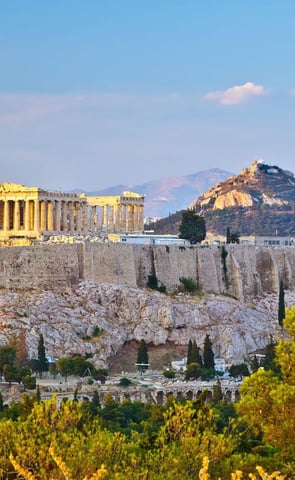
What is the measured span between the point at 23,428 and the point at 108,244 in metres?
38.8

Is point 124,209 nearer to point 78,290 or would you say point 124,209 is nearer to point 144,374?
point 78,290

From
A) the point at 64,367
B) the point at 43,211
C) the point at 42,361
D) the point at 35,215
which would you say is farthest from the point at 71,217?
the point at 64,367

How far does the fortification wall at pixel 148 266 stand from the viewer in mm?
68312

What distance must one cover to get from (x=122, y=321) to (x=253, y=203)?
269ft

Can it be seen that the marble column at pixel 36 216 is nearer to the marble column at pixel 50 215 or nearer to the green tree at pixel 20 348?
the marble column at pixel 50 215

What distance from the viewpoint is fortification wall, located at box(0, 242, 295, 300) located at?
68.3m

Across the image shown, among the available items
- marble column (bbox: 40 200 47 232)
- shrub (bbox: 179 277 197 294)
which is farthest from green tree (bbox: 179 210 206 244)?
marble column (bbox: 40 200 47 232)

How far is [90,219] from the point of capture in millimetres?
88438

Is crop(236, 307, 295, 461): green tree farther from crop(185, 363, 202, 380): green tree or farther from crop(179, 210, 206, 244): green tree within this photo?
crop(179, 210, 206, 244): green tree

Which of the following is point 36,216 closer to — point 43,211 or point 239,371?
point 43,211

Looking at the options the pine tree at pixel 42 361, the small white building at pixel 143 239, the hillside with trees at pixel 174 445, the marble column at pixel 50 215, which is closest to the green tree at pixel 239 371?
the pine tree at pixel 42 361

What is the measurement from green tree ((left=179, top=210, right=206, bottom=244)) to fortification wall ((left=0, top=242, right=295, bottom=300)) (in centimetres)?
277

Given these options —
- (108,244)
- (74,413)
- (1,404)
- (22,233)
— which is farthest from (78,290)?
(74,413)

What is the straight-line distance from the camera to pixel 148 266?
247 feet
